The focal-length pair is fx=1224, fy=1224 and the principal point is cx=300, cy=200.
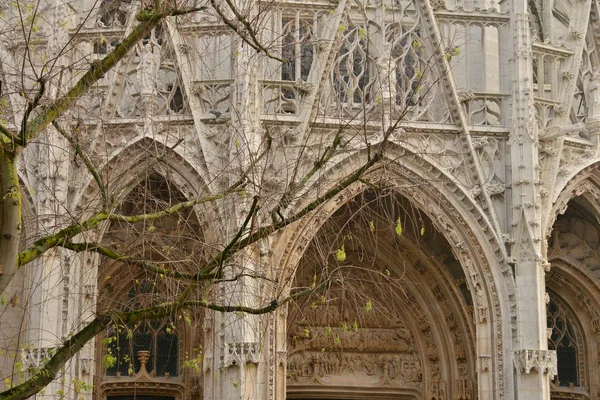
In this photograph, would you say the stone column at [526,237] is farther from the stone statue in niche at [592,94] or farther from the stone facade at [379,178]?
the stone statue in niche at [592,94]

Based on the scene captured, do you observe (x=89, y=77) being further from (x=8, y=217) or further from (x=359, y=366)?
(x=359, y=366)

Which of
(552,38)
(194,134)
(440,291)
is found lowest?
(440,291)

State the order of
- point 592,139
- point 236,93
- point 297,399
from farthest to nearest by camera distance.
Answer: point 297,399, point 592,139, point 236,93

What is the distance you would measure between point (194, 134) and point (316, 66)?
2165mm

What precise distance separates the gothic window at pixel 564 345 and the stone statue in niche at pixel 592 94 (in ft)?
12.6

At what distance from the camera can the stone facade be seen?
704 inches

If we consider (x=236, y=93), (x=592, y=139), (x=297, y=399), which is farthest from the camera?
(x=297, y=399)

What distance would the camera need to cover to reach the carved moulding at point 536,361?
59.0 feet

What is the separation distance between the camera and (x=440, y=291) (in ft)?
67.5

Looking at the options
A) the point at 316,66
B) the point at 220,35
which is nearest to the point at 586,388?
the point at 316,66

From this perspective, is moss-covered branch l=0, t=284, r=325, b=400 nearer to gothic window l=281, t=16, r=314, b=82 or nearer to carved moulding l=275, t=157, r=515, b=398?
carved moulding l=275, t=157, r=515, b=398

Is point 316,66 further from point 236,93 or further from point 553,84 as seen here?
point 553,84

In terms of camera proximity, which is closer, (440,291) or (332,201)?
(332,201)

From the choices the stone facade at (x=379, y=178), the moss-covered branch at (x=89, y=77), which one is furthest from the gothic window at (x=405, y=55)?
the moss-covered branch at (x=89, y=77)
